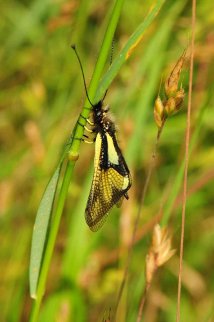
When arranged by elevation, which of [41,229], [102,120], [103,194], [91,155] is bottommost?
[41,229]

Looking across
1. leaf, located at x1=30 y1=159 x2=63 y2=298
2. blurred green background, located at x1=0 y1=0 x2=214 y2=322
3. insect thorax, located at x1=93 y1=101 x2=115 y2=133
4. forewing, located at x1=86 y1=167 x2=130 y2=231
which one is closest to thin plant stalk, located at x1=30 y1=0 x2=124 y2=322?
leaf, located at x1=30 y1=159 x2=63 y2=298

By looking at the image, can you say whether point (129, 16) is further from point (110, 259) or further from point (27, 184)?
point (110, 259)

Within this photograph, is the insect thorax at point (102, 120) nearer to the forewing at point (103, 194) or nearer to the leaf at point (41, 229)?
the forewing at point (103, 194)

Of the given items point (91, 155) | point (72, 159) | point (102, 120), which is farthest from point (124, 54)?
point (91, 155)

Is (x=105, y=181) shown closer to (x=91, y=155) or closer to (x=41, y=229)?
(x=41, y=229)

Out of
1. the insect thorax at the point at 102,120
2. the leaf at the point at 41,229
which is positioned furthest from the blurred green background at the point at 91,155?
the leaf at the point at 41,229

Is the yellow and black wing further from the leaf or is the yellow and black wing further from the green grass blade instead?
the green grass blade

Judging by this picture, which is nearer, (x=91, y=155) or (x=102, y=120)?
(x=102, y=120)
